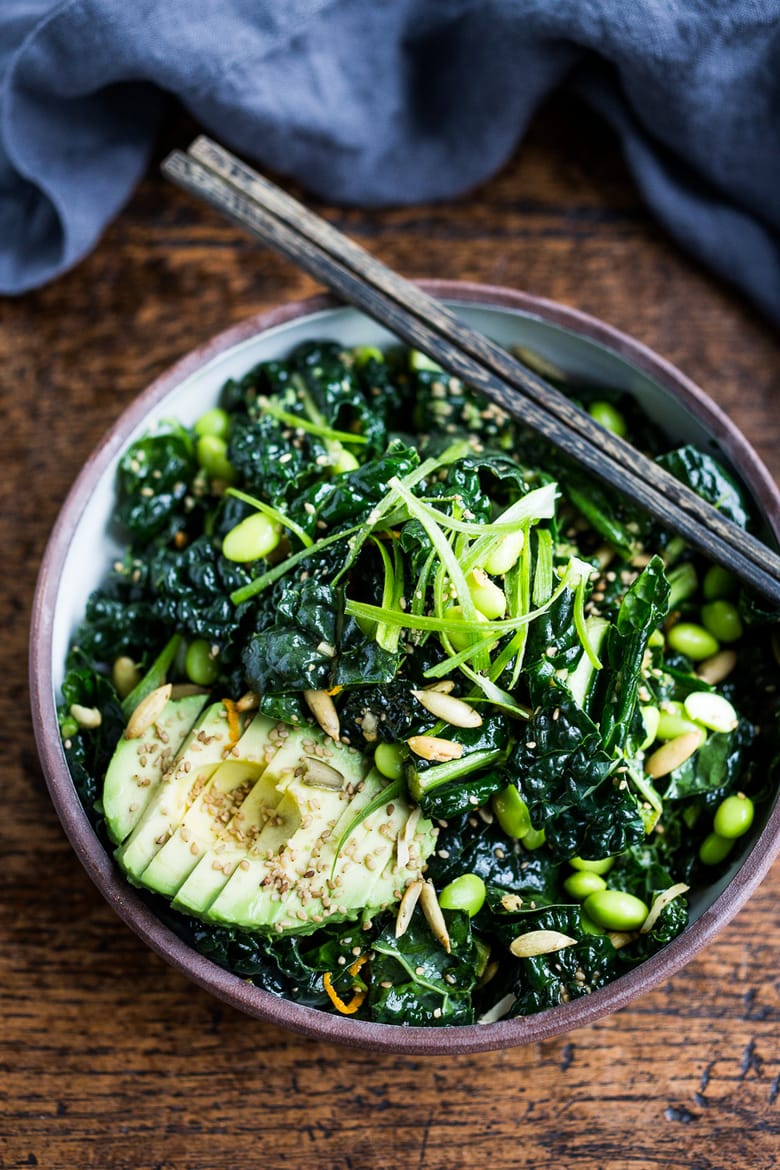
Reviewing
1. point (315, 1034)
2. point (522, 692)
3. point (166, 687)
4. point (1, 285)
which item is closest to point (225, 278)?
point (1, 285)

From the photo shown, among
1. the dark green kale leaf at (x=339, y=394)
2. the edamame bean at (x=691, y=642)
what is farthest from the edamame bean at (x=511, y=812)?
the dark green kale leaf at (x=339, y=394)

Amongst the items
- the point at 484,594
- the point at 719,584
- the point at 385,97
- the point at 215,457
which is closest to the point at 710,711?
the point at 719,584

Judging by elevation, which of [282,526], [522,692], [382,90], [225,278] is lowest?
[522,692]

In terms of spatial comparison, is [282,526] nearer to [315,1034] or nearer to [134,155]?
[315,1034]

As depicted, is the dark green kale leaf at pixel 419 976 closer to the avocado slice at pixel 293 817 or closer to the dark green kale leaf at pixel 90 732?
the avocado slice at pixel 293 817

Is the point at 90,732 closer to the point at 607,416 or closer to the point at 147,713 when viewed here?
the point at 147,713

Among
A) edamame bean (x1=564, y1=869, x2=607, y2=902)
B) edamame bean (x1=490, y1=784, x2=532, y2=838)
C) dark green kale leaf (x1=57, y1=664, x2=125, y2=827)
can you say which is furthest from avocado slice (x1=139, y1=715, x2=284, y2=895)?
edamame bean (x1=564, y1=869, x2=607, y2=902)

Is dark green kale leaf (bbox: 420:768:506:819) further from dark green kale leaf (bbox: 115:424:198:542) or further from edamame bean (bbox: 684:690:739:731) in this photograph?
dark green kale leaf (bbox: 115:424:198:542)
